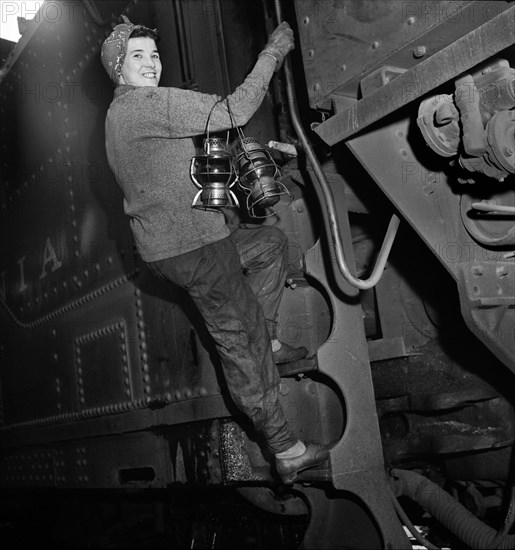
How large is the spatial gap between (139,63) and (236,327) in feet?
3.83

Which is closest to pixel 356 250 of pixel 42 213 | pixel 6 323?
pixel 42 213

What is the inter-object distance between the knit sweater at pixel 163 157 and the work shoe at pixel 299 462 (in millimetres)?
921

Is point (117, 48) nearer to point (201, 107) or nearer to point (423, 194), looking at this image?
point (201, 107)

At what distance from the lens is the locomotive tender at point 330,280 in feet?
7.04

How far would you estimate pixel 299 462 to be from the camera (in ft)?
8.07

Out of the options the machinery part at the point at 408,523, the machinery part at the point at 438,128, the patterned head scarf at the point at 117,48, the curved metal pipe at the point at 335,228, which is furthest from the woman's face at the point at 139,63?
the machinery part at the point at 408,523

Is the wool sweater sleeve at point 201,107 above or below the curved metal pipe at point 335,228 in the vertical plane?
above

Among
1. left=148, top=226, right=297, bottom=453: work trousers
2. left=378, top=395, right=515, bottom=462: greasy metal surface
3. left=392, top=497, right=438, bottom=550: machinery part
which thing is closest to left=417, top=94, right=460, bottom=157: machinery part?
left=148, top=226, right=297, bottom=453: work trousers

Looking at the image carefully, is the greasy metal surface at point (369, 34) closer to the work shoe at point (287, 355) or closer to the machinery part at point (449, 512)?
the work shoe at point (287, 355)

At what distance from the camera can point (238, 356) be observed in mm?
2480

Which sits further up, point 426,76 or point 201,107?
point 201,107


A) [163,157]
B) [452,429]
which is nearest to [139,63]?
[163,157]

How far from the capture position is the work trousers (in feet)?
8.10

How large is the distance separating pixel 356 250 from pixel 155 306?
111 cm
